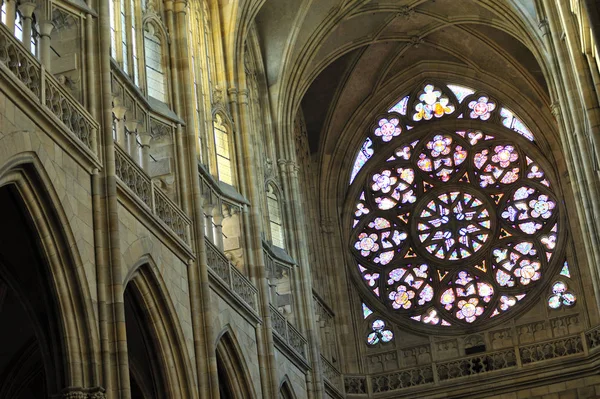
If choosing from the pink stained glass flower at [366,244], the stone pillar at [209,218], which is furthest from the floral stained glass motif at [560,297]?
the stone pillar at [209,218]

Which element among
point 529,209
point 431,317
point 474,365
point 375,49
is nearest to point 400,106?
point 375,49

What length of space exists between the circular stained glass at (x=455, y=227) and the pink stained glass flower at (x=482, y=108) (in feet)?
0.17

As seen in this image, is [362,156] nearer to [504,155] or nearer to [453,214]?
[453,214]

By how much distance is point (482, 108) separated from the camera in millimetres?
25469

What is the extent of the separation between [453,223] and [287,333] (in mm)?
7458

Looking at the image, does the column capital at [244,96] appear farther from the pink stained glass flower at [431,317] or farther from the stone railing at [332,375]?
the pink stained glass flower at [431,317]

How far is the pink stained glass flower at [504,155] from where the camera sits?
982 inches

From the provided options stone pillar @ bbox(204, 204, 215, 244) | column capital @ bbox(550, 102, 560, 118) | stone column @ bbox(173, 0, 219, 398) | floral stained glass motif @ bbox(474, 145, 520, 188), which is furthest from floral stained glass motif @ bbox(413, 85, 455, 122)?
stone column @ bbox(173, 0, 219, 398)

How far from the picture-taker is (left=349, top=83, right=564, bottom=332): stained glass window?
2383 cm

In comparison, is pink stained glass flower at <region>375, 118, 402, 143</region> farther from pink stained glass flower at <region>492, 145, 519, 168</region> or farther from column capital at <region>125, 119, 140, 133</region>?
column capital at <region>125, 119, 140, 133</region>

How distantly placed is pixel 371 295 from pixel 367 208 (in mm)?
2128

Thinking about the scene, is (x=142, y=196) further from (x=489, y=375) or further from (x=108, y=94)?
(x=489, y=375)

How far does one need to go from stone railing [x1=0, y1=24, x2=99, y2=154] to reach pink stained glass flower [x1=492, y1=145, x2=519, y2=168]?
14.7 m

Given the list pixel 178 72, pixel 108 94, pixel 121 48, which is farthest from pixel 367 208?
pixel 108 94
